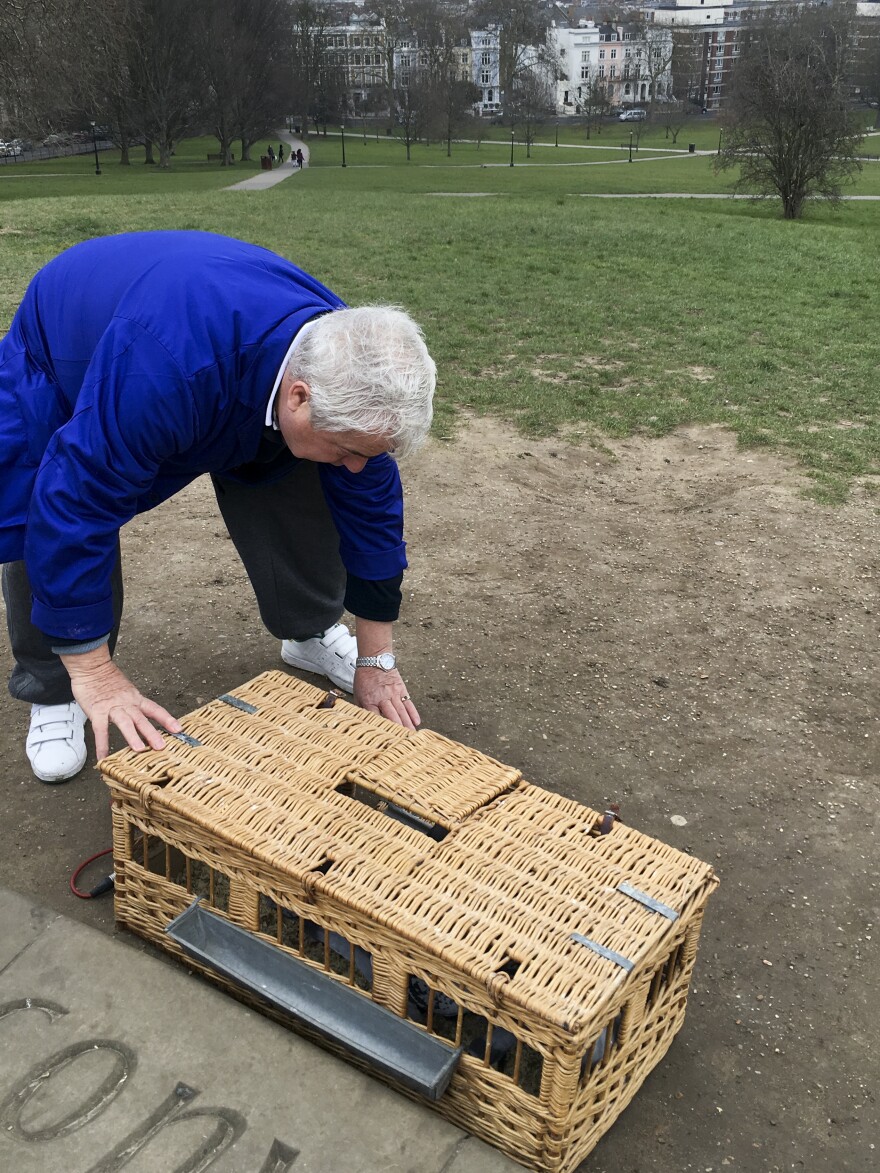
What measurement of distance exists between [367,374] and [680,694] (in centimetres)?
201

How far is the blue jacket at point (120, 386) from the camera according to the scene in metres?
2.21

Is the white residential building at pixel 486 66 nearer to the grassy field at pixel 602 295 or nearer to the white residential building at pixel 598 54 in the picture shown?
the white residential building at pixel 598 54

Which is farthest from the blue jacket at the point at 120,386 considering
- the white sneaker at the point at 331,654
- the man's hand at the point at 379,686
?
the white sneaker at the point at 331,654

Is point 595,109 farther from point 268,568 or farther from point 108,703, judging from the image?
point 108,703

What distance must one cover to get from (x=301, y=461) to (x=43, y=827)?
1.25 metres

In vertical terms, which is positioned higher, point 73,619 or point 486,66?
point 486,66

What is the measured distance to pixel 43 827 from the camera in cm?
293

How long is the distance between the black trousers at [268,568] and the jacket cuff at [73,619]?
581 millimetres

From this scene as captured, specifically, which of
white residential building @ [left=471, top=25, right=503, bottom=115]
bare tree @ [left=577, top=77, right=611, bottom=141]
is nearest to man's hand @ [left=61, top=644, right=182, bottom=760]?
bare tree @ [left=577, top=77, right=611, bottom=141]

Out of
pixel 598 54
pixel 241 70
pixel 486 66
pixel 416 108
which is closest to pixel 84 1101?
pixel 241 70

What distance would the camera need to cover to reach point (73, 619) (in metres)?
2.35

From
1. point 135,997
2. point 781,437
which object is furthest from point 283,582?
point 781,437

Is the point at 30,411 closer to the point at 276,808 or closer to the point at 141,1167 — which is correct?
the point at 276,808

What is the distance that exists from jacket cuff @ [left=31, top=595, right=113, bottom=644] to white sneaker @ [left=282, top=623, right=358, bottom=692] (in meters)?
1.23
